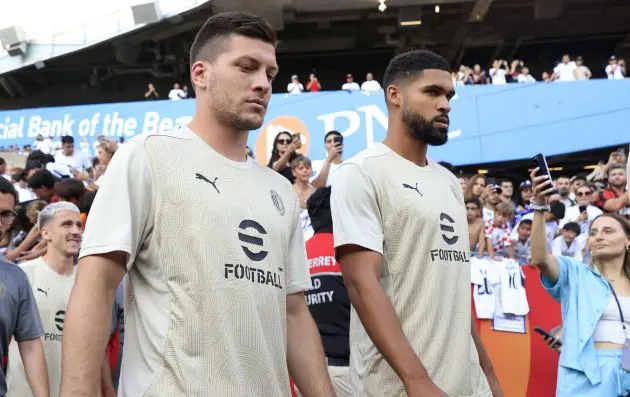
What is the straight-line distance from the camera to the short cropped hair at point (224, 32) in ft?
9.18

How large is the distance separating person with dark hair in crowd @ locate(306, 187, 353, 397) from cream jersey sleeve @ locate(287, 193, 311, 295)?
7.50 ft

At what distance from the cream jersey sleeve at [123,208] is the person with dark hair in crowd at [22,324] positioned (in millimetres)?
2237

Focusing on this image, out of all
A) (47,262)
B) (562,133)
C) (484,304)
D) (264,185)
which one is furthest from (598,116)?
(264,185)

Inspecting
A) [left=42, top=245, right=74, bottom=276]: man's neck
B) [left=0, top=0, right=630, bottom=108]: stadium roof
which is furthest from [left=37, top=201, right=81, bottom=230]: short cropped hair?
[left=0, top=0, right=630, bottom=108]: stadium roof

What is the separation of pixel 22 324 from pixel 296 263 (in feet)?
7.42

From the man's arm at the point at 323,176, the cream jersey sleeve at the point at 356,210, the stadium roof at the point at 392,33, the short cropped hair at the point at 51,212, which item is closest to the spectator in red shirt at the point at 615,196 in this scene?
the man's arm at the point at 323,176

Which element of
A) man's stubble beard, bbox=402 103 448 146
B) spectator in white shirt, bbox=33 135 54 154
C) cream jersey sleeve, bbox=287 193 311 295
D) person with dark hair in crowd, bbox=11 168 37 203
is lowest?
cream jersey sleeve, bbox=287 193 311 295

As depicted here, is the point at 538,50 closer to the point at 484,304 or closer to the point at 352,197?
the point at 484,304

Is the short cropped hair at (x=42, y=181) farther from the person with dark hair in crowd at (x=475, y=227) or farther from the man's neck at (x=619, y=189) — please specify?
the man's neck at (x=619, y=189)

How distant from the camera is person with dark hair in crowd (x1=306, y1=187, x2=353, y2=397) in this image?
5273 millimetres

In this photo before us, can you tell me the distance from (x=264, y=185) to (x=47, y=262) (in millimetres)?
3299

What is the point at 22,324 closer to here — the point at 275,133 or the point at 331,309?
the point at 331,309

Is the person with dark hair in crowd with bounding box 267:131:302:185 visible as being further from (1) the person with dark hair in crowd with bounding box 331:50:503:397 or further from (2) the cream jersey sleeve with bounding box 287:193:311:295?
(2) the cream jersey sleeve with bounding box 287:193:311:295

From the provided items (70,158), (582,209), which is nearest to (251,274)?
(582,209)
